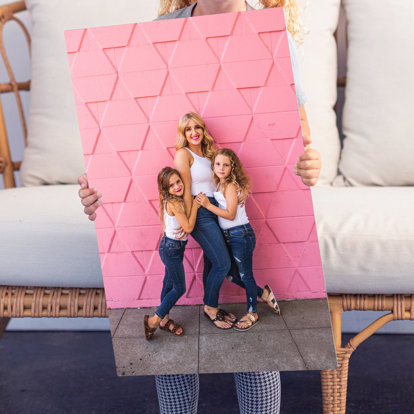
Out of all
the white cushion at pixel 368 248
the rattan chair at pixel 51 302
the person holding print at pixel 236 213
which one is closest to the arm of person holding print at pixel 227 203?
the person holding print at pixel 236 213

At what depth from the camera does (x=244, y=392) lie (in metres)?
0.77

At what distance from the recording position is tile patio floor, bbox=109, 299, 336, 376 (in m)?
0.54

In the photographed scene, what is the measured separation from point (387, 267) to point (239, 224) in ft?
1.06

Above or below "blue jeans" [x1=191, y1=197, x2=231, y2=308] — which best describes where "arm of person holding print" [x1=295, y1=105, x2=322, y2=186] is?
above

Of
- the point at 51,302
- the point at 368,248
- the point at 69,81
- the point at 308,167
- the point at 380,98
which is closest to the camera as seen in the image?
the point at 308,167

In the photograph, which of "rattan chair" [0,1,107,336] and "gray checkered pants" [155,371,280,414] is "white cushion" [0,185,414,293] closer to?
"rattan chair" [0,1,107,336]

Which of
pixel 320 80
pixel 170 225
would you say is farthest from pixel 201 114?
pixel 320 80

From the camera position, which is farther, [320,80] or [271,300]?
[320,80]

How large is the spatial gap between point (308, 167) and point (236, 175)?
9cm

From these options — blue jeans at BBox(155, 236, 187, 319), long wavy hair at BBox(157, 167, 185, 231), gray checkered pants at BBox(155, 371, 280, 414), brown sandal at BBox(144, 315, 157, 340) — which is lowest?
gray checkered pants at BBox(155, 371, 280, 414)

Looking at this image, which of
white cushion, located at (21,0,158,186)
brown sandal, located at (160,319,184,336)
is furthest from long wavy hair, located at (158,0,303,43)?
brown sandal, located at (160,319,184,336)

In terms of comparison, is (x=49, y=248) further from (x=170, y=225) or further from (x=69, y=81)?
(x=69, y=81)

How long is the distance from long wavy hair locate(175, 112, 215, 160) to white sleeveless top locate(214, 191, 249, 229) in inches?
1.9

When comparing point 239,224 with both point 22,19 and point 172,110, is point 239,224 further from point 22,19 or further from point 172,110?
point 22,19
